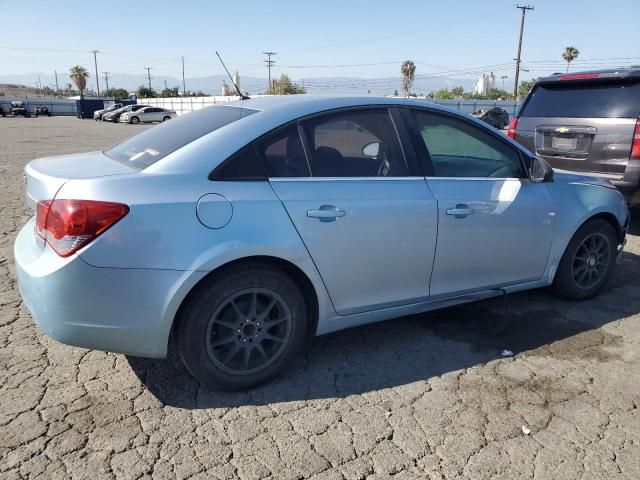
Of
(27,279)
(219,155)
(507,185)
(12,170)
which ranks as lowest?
(12,170)

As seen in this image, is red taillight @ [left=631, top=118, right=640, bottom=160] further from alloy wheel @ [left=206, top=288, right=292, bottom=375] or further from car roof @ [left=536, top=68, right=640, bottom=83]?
alloy wheel @ [left=206, top=288, right=292, bottom=375]

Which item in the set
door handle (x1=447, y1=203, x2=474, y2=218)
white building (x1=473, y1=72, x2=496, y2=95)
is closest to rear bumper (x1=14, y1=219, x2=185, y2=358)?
door handle (x1=447, y1=203, x2=474, y2=218)

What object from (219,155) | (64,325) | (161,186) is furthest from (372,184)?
(64,325)

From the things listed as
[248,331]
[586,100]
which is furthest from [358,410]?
[586,100]

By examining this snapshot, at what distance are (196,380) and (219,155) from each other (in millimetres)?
1328

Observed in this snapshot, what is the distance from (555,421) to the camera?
279 cm

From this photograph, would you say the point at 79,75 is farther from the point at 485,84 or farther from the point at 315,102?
the point at 315,102

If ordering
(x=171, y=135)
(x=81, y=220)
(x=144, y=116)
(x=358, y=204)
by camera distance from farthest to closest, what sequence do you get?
(x=144, y=116) → (x=171, y=135) → (x=358, y=204) → (x=81, y=220)

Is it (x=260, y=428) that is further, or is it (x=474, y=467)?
(x=260, y=428)

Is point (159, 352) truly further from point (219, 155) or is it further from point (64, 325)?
point (219, 155)

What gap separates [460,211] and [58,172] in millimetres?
2425

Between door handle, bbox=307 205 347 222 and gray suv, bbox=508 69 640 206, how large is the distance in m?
4.19

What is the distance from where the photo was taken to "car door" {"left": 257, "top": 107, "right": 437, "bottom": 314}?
117 inches

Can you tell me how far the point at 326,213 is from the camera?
9.75 ft
